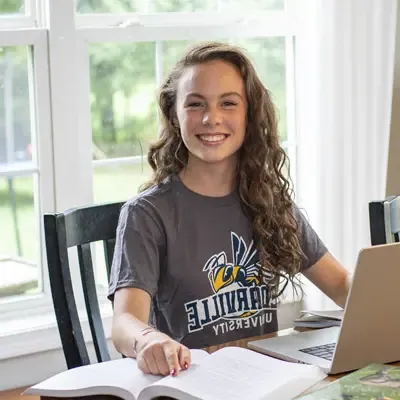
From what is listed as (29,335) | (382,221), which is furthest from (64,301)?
(29,335)

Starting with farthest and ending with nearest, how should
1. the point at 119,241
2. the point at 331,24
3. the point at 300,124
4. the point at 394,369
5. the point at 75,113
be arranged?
the point at 300,124, the point at 331,24, the point at 75,113, the point at 119,241, the point at 394,369

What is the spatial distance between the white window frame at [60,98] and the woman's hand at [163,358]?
4.78 feet

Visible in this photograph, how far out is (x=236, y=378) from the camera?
4.41 ft

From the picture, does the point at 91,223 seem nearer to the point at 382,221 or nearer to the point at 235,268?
the point at 235,268

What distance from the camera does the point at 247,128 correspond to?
1.98 meters

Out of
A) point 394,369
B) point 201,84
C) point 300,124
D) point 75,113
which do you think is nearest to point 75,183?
point 75,113

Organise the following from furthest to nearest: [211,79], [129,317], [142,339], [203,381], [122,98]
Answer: [122,98]
[211,79]
[129,317]
[142,339]
[203,381]

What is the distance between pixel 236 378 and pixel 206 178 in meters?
0.66

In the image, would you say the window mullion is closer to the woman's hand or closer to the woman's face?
the woman's face

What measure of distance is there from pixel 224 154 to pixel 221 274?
244 millimetres

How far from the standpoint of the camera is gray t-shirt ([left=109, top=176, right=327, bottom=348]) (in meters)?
1.83

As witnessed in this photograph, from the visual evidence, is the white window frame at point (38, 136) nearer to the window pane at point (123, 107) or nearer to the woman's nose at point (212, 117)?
the window pane at point (123, 107)

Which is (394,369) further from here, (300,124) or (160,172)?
(300,124)

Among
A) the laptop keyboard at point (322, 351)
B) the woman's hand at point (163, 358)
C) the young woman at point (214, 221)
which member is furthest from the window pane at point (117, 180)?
the woman's hand at point (163, 358)
